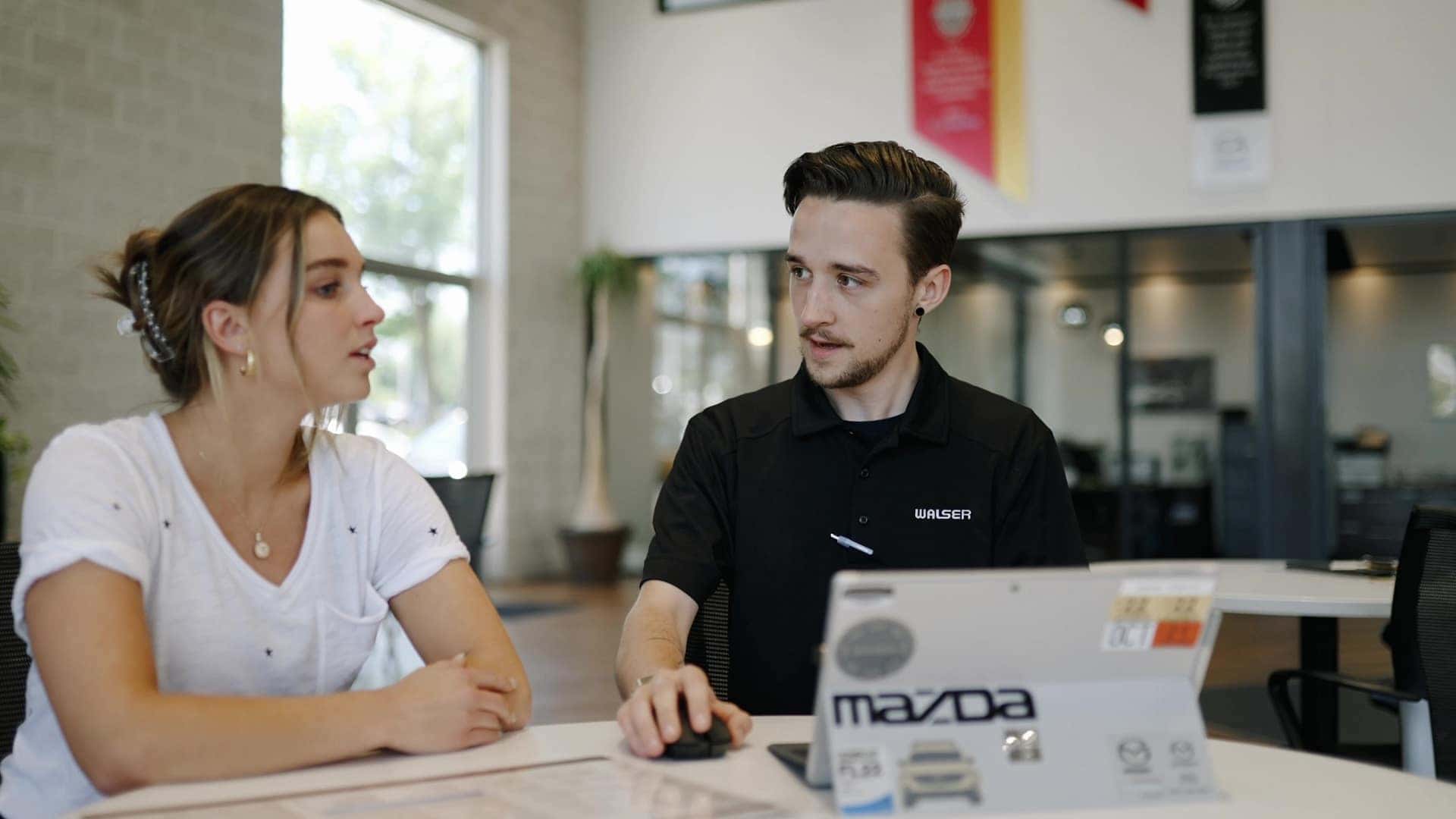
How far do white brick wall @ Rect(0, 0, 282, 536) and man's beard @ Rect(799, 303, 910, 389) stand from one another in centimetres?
464

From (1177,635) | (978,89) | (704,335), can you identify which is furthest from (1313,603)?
(704,335)

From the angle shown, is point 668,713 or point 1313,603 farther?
point 1313,603

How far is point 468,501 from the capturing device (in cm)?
319

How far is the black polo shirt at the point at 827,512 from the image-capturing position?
6.01ft

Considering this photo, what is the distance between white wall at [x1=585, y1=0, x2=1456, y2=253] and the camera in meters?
7.82

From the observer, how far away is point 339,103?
7844 millimetres

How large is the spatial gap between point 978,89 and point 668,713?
7.95 meters

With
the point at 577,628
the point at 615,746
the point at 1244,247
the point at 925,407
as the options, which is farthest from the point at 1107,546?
the point at 615,746

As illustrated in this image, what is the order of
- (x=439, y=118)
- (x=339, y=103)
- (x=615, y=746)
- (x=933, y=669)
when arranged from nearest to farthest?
1. (x=933, y=669)
2. (x=615, y=746)
3. (x=339, y=103)
4. (x=439, y=118)

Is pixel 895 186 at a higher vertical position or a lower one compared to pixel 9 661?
higher

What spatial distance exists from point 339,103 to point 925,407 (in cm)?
688

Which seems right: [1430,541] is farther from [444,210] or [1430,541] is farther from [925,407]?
[444,210]

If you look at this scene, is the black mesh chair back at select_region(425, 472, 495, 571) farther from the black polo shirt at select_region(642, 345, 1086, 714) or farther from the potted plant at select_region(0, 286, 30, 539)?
the potted plant at select_region(0, 286, 30, 539)

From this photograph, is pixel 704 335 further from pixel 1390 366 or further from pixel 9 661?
pixel 9 661
